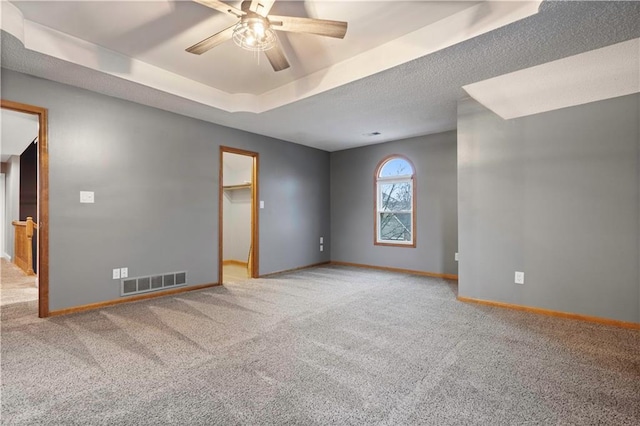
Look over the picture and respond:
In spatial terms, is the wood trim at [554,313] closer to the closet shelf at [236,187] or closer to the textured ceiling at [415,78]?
the textured ceiling at [415,78]

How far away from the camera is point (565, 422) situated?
1.59 m

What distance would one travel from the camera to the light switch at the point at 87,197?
3.38 metres

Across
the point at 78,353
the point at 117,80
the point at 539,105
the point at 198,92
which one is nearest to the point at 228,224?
the point at 198,92

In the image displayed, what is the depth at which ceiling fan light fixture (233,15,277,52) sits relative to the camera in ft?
6.92

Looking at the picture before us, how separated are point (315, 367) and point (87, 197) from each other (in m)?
3.09

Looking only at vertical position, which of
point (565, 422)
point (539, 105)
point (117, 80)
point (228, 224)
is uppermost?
point (117, 80)

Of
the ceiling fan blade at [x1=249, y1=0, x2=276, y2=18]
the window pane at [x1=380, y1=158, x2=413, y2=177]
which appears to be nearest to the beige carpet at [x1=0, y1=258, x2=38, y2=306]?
the ceiling fan blade at [x1=249, y1=0, x2=276, y2=18]

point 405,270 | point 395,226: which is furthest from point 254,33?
point 405,270

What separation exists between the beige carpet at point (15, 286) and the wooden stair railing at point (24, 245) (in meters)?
0.14

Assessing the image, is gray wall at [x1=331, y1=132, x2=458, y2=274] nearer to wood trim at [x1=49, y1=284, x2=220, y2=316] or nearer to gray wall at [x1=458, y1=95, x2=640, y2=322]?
gray wall at [x1=458, y1=95, x2=640, y2=322]

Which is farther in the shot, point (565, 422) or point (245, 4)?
point (245, 4)

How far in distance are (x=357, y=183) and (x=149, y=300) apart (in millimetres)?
4126

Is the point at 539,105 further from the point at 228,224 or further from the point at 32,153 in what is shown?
the point at 32,153

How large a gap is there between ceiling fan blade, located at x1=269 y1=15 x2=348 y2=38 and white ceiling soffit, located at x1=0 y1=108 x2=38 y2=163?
134 inches
